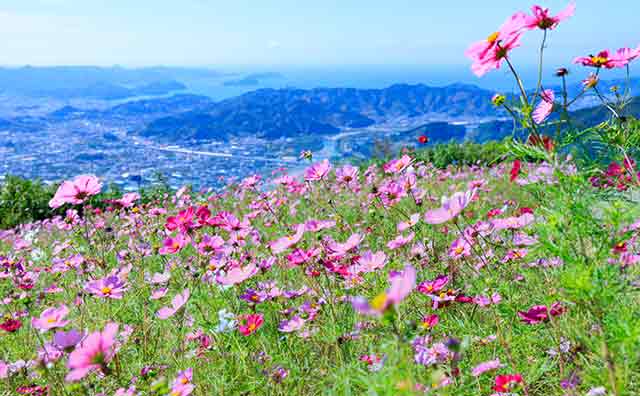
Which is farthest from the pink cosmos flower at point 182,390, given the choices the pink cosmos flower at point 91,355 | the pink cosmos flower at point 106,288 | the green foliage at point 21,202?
the green foliage at point 21,202

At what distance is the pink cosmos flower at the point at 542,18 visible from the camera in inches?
46.8

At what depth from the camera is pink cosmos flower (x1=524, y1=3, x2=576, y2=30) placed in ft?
3.90

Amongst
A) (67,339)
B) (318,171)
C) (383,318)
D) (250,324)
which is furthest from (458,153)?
(383,318)

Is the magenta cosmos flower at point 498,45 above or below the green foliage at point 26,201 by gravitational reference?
above

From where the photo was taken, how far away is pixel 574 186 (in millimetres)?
1117

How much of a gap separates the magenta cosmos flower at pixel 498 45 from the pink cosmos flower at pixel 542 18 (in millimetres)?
17

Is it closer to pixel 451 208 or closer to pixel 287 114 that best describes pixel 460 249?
pixel 451 208

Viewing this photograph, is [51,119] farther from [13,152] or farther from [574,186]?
[574,186]

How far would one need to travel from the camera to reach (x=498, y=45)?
1175 millimetres

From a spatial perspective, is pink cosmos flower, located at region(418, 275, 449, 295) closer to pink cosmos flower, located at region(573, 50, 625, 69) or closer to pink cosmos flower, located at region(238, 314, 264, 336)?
pink cosmos flower, located at region(238, 314, 264, 336)

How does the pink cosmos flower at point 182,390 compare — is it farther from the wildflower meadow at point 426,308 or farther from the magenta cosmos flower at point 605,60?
the magenta cosmos flower at point 605,60

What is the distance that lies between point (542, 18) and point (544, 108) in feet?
0.77

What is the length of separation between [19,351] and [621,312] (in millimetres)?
2042

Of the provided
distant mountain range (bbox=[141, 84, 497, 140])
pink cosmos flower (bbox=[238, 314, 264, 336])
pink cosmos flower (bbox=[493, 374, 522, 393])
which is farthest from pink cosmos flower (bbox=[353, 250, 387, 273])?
distant mountain range (bbox=[141, 84, 497, 140])
